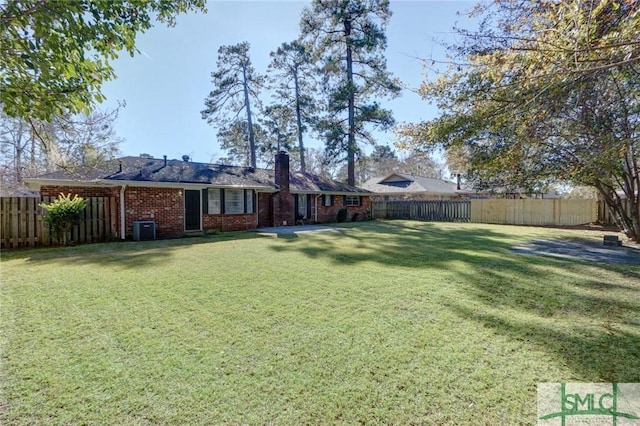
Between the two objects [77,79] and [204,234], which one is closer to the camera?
[77,79]

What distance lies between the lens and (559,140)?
30.7ft

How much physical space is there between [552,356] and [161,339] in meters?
3.92

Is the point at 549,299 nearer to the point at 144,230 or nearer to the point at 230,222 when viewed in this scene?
the point at 144,230

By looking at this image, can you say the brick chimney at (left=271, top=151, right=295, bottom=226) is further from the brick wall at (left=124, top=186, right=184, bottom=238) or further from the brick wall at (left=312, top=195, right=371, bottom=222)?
the brick wall at (left=124, top=186, right=184, bottom=238)

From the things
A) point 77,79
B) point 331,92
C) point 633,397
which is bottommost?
point 633,397

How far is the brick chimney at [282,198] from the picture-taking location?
56.4ft

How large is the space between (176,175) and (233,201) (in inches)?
106

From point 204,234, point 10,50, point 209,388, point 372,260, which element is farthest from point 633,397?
point 204,234

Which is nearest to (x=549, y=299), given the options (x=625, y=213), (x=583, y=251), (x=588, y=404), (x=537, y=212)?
(x=588, y=404)

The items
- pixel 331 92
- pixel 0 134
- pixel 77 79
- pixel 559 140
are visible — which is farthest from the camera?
pixel 331 92

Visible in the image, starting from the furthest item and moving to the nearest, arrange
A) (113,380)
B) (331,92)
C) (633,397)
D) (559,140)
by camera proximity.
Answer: (331,92)
(559,140)
(113,380)
(633,397)

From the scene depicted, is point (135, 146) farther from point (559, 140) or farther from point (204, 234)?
point (559, 140)

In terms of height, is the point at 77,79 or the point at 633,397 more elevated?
the point at 77,79

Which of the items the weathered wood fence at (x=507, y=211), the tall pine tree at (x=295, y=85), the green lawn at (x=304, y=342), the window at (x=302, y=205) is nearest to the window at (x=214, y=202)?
the window at (x=302, y=205)
